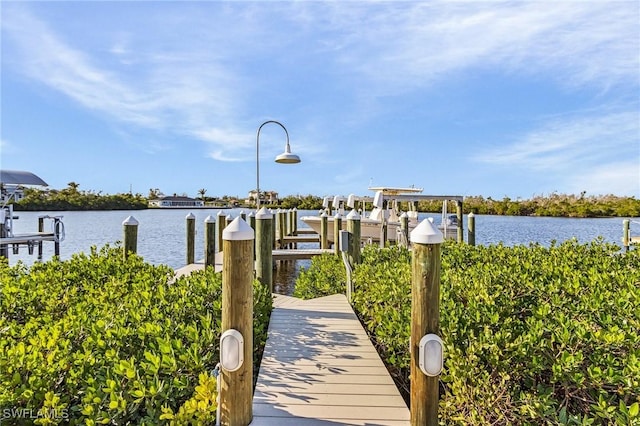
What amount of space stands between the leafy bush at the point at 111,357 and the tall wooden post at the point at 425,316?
127 cm

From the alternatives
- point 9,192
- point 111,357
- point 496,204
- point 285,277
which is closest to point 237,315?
point 111,357

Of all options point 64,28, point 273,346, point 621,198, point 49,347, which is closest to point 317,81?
point 64,28

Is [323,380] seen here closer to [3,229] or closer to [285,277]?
[285,277]

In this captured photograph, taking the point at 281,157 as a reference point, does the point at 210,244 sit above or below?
below

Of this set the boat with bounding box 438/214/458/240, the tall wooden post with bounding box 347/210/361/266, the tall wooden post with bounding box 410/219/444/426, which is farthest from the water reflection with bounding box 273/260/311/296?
the tall wooden post with bounding box 410/219/444/426

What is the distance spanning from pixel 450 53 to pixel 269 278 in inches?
254

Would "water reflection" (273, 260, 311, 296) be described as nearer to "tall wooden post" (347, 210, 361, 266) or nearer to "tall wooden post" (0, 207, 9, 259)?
"tall wooden post" (347, 210, 361, 266)

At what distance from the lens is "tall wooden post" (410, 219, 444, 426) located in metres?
2.35

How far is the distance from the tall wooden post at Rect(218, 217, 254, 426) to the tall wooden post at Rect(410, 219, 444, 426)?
1068mm

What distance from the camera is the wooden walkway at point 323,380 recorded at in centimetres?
256

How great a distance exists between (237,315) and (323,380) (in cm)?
113

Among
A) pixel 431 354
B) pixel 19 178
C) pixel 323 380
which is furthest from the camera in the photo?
pixel 19 178

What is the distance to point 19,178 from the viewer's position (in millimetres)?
13383

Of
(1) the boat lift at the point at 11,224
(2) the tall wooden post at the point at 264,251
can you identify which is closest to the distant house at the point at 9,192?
(1) the boat lift at the point at 11,224
